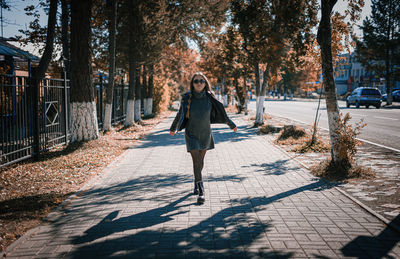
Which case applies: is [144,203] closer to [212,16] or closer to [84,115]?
[84,115]

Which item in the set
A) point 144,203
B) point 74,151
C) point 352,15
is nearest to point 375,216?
point 144,203

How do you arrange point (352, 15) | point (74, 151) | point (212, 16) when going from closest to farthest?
point (352, 15) → point (74, 151) → point (212, 16)

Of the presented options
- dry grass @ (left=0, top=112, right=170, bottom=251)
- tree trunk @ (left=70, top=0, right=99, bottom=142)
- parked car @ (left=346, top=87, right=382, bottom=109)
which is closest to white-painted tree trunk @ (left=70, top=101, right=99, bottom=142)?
tree trunk @ (left=70, top=0, right=99, bottom=142)

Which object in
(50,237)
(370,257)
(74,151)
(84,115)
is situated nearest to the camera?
(370,257)

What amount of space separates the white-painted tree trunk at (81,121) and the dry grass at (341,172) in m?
6.70

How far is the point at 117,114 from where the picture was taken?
19172 mm

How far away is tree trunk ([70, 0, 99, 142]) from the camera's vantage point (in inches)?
374

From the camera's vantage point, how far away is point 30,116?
320 inches

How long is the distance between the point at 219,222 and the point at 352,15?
249 inches

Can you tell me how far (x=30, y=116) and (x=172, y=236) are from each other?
6.19 meters

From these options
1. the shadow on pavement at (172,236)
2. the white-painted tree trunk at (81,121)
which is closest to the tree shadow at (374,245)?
the shadow on pavement at (172,236)

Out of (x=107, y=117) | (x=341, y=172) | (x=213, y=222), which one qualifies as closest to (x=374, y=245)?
(x=213, y=222)

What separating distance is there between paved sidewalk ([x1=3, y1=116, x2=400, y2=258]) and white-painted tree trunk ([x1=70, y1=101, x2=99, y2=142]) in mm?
3391

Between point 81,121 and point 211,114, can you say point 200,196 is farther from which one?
point 81,121
